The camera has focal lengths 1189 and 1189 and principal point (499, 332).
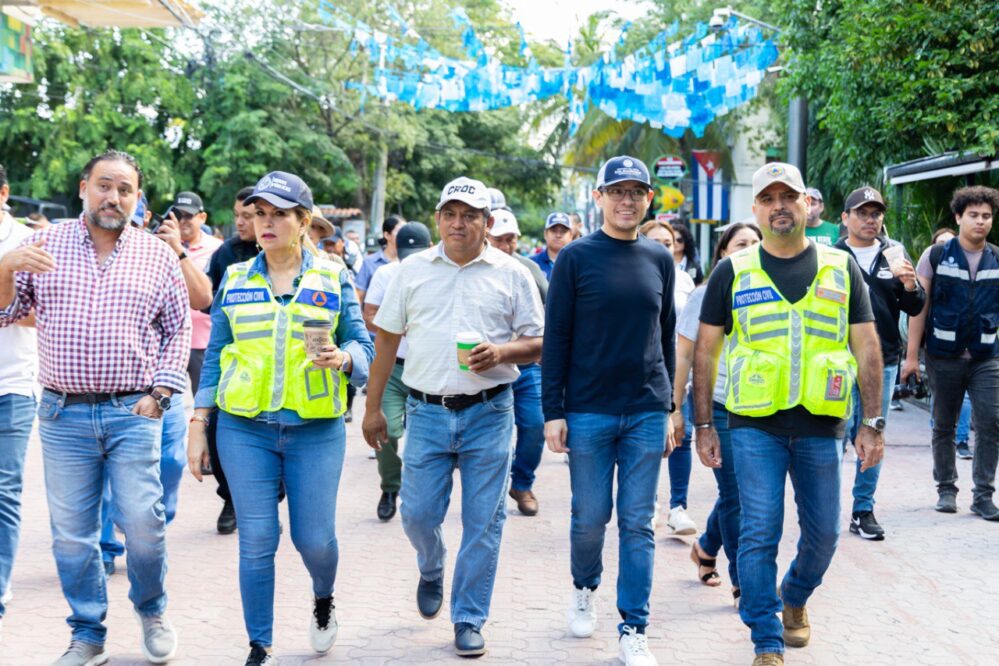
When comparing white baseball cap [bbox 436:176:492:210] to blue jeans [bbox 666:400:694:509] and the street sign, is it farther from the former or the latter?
the street sign

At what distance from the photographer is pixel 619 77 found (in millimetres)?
17391

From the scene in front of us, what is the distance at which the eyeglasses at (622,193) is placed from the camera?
491 centimetres

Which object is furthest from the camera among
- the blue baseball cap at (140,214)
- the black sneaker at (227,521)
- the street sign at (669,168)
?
the street sign at (669,168)

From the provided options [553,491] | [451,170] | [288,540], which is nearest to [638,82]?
[553,491]

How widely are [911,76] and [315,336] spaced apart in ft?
29.4

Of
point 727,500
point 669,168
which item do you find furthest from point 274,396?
point 669,168

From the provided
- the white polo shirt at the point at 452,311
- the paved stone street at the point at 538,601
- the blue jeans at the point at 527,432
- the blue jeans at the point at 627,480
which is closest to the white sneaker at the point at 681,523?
the paved stone street at the point at 538,601

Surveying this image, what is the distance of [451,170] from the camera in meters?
39.7

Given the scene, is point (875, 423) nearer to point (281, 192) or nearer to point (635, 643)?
point (635, 643)

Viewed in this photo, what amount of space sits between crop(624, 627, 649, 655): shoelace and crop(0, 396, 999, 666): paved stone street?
191mm

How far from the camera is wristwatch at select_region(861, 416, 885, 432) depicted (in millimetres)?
4836

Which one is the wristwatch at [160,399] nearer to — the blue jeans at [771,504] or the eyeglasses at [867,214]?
the blue jeans at [771,504]

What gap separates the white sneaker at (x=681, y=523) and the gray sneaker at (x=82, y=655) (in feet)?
11.9

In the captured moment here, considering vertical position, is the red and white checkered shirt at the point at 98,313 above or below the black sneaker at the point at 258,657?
above
